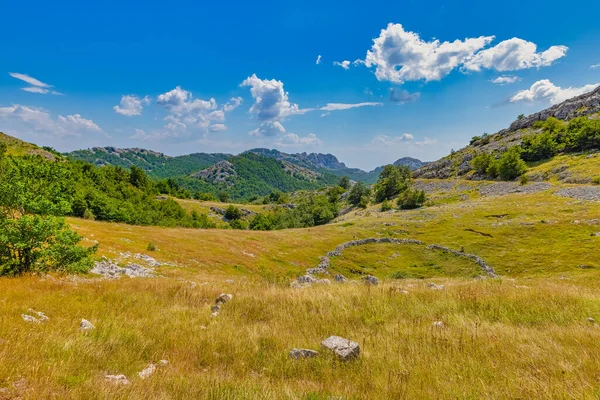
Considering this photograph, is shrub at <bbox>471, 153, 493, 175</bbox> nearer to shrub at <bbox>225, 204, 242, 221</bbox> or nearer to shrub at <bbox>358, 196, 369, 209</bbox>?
shrub at <bbox>358, 196, 369, 209</bbox>

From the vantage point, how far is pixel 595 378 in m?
5.19

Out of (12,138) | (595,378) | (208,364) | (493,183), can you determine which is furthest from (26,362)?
(12,138)

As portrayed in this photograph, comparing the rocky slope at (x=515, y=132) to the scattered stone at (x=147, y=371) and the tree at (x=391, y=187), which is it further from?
the scattered stone at (x=147, y=371)

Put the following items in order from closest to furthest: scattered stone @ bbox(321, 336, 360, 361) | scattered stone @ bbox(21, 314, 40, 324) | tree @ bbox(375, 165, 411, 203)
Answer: scattered stone @ bbox(321, 336, 360, 361), scattered stone @ bbox(21, 314, 40, 324), tree @ bbox(375, 165, 411, 203)

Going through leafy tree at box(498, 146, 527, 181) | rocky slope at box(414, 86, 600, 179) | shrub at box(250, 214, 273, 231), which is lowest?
shrub at box(250, 214, 273, 231)

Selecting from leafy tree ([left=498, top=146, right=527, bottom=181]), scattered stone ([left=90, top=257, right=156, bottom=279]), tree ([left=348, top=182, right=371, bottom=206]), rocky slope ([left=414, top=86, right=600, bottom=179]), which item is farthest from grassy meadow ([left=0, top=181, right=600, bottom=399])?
rocky slope ([left=414, top=86, right=600, bottom=179])

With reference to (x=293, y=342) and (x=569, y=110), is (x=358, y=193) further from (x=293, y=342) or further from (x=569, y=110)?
(x=293, y=342)

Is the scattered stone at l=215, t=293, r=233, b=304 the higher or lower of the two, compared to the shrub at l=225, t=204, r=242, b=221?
higher

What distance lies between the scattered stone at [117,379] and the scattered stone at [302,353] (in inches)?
135

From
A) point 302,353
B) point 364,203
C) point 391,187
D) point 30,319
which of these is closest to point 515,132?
point 391,187

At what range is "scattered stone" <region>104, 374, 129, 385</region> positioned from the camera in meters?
4.92

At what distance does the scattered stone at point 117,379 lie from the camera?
492cm

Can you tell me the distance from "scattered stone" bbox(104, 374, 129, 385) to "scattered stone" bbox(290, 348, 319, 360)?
11.3 ft

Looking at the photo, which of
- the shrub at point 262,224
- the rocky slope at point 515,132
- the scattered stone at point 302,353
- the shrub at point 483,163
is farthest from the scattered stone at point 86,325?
the rocky slope at point 515,132
